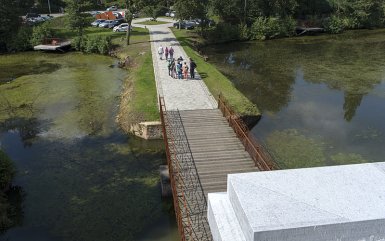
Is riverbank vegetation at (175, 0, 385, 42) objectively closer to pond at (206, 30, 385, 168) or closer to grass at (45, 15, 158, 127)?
pond at (206, 30, 385, 168)

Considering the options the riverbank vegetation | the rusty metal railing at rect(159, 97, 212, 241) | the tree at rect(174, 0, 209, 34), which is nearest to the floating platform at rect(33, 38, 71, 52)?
the tree at rect(174, 0, 209, 34)

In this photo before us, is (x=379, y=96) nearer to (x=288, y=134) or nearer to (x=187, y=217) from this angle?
(x=288, y=134)

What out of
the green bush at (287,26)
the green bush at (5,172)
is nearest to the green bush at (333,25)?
the green bush at (287,26)


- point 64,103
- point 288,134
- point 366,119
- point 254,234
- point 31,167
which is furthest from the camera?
point 64,103

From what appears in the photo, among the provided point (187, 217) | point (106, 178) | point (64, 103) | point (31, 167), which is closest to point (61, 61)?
point (64, 103)

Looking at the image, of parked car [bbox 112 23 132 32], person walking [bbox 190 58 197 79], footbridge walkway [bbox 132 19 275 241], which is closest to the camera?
footbridge walkway [bbox 132 19 275 241]
